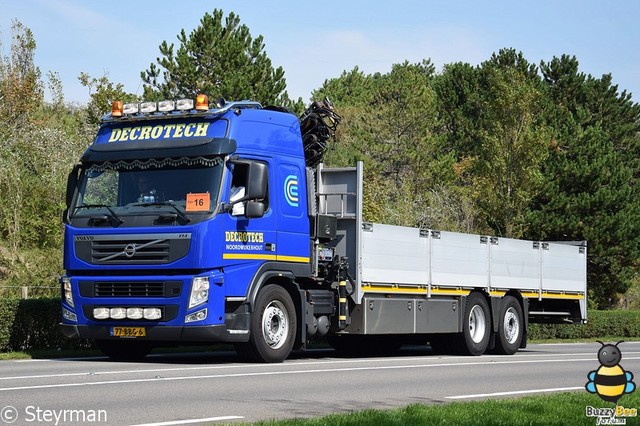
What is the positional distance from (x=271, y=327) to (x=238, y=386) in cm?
414

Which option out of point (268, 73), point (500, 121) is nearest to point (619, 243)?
point (500, 121)

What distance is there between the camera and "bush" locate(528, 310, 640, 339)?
38281mm

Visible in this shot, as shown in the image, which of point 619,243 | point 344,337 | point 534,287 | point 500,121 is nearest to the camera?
point 344,337

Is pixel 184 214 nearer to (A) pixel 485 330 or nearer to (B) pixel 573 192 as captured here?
(A) pixel 485 330

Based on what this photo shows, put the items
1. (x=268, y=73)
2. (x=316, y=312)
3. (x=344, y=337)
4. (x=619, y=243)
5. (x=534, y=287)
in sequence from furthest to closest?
(x=619, y=243) → (x=268, y=73) → (x=534, y=287) → (x=344, y=337) → (x=316, y=312)

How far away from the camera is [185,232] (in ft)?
53.7

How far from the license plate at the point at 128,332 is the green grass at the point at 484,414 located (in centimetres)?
638

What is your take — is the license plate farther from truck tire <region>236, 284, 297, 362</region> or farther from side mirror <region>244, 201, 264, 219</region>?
side mirror <region>244, 201, 264, 219</region>

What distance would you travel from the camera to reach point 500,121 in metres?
42.9

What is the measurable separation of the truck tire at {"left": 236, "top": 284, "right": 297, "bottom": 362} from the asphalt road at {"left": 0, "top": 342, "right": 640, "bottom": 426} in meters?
0.34

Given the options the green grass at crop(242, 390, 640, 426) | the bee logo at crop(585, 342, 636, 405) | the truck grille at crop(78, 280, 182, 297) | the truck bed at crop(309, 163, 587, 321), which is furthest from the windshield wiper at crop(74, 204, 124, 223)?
the bee logo at crop(585, 342, 636, 405)

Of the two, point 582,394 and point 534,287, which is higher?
point 534,287

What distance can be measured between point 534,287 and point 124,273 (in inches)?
432

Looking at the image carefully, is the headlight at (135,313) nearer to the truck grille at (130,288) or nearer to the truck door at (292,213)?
the truck grille at (130,288)
